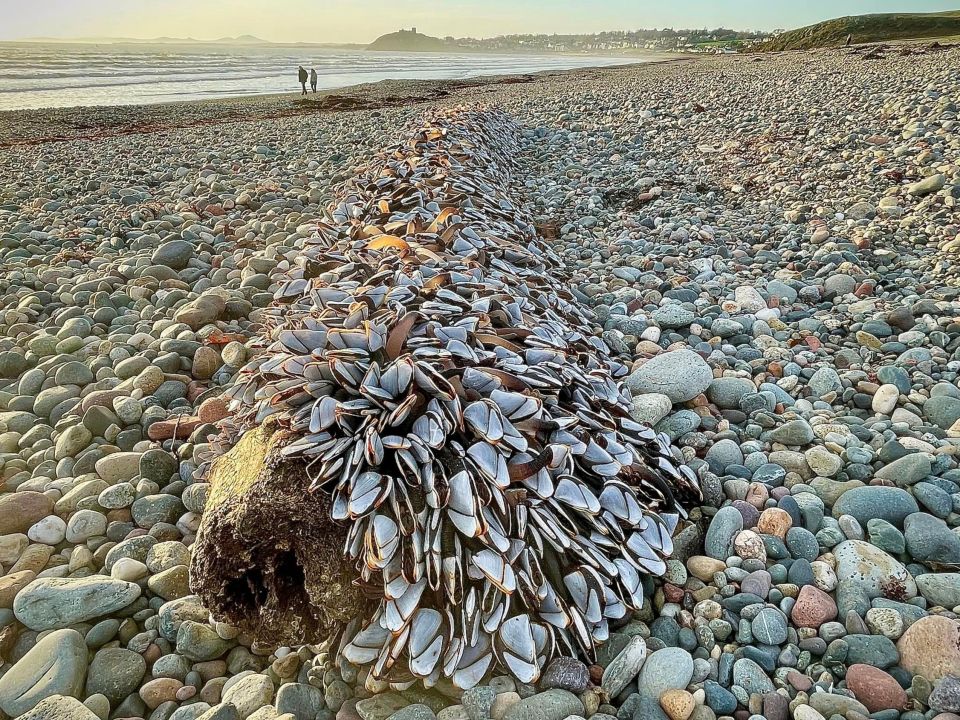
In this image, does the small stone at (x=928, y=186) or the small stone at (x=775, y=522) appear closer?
the small stone at (x=775, y=522)

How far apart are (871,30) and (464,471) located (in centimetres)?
3574

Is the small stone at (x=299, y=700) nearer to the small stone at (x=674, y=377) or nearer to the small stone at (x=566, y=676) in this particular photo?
the small stone at (x=566, y=676)

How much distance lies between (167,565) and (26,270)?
307 cm

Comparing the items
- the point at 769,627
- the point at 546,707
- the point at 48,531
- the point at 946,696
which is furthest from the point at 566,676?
the point at 48,531

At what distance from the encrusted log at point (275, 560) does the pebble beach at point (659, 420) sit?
0.11 m

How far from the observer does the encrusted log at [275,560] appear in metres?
1.38

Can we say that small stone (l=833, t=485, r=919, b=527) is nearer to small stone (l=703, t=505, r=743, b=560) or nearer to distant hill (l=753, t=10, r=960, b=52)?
small stone (l=703, t=505, r=743, b=560)

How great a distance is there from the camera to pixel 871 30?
28.0m

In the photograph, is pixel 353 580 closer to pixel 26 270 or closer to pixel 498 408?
pixel 498 408

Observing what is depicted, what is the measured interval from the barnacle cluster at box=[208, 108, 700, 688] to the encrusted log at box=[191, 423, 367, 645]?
0.05 meters

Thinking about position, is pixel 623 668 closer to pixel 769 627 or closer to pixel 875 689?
pixel 769 627

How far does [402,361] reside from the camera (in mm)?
1522

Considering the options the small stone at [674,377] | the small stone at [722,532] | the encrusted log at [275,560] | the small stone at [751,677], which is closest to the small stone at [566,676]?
the small stone at [751,677]

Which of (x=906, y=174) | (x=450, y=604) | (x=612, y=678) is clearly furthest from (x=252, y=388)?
(x=906, y=174)
